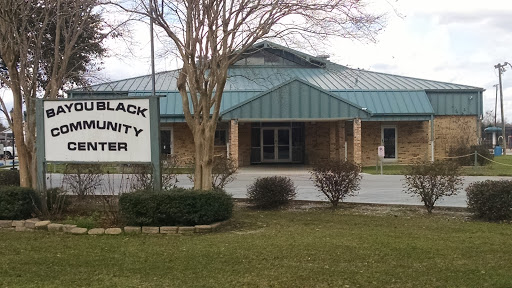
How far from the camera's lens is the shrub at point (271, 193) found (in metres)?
11.4

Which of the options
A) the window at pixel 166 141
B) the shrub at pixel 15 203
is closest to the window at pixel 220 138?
the window at pixel 166 141

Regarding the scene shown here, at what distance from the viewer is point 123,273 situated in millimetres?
5656

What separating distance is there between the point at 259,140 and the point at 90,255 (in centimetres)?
2300

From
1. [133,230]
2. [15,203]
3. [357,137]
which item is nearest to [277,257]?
[133,230]

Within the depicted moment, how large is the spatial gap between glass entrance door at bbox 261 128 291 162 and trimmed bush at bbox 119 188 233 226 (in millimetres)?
20854

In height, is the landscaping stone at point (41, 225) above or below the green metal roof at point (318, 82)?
below

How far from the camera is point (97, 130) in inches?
366

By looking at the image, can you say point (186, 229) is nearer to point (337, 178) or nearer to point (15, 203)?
point (15, 203)

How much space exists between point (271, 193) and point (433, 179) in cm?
356

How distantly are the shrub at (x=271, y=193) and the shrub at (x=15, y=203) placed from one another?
4.76 metres

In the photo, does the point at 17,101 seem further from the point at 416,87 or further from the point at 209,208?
the point at 416,87

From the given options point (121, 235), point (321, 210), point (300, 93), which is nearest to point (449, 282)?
point (121, 235)

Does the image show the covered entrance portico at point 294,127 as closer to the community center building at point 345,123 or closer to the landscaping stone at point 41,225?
the community center building at point 345,123

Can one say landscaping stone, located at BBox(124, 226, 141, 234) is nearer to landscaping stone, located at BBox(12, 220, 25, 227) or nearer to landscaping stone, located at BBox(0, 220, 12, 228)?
landscaping stone, located at BBox(12, 220, 25, 227)
